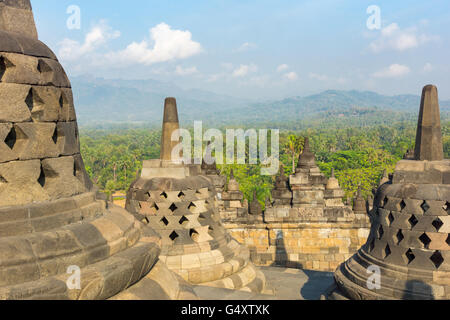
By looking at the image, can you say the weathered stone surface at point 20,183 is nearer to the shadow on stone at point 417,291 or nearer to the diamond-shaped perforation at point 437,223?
the shadow on stone at point 417,291

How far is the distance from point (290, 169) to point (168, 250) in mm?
45529

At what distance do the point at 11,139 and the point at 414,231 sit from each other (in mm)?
5095

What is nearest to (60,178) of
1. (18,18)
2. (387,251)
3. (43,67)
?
(43,67)

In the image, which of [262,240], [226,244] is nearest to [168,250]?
[226,244]

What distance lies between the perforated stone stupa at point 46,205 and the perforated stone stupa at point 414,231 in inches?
150

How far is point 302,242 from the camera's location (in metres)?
12.4

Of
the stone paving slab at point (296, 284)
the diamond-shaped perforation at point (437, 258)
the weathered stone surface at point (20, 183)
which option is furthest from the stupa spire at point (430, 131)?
the weathered stone surface at point (20, 183)

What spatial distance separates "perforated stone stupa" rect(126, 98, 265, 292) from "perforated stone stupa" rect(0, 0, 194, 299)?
353 cm

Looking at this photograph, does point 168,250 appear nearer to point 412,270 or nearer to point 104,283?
point 412,270

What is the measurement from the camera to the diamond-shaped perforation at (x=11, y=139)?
8.22 feet

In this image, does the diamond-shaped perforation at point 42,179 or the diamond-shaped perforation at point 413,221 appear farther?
the diamond-shaped perforation at point 413,221

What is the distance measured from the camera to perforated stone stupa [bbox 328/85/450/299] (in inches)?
209

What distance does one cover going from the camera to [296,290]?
8.42m

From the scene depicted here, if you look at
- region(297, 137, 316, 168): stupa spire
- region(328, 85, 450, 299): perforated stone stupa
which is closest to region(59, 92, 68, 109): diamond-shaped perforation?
region(328, 85, 450, 299): perforated stone stupa
